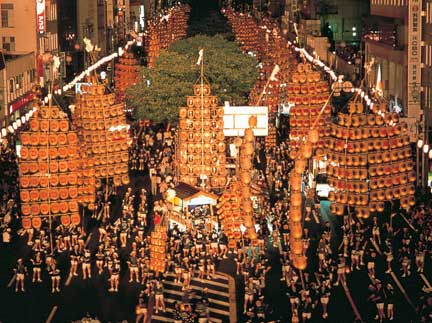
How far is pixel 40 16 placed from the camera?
113m

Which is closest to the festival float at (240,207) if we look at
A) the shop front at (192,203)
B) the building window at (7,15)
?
the shop front at (192,203)

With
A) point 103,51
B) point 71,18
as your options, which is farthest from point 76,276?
point 103,51

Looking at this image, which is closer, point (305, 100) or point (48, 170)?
point (48, 170)

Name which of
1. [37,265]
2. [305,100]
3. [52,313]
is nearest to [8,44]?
[305,100]

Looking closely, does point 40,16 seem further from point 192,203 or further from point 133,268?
point 133,268

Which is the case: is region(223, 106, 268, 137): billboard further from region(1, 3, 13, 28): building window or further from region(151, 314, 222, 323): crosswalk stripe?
region(1, 3, 13, 28): building window

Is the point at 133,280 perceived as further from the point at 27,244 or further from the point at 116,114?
the point at 116,114

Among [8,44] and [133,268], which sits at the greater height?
[8,44]

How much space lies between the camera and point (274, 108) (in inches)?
4063

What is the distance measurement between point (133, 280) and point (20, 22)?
189ft

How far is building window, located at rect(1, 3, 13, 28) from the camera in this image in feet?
369

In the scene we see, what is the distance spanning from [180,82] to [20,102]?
1437 cm

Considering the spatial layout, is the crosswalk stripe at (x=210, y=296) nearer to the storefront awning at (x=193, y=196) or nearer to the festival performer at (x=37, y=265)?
the festival performer at (x=37, y=265)

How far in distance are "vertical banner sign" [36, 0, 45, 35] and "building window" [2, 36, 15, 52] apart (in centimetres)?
213
